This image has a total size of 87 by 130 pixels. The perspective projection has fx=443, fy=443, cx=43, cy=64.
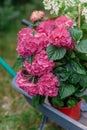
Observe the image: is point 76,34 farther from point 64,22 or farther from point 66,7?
point 66,7

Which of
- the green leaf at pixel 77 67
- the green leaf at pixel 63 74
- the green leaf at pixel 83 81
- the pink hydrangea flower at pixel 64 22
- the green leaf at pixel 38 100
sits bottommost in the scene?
the green leaf at pixel 38 100

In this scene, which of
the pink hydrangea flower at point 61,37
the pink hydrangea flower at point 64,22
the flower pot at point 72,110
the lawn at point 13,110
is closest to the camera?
the pink hydrangea flower at point 61,37

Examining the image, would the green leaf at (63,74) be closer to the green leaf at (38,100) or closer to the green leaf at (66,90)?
the green leaf at (66,90)

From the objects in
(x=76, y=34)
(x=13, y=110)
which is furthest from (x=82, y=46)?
(x=13, y=110)

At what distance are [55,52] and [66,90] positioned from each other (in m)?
0.21

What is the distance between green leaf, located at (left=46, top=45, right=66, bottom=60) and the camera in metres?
2.18

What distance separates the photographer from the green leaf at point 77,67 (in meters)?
2.21

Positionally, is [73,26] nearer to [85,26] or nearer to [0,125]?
[85,26]

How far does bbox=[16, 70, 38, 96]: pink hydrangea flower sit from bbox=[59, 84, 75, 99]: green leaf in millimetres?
132

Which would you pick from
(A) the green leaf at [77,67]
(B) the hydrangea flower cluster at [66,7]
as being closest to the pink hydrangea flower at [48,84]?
(A) the green leaf at [77,67]

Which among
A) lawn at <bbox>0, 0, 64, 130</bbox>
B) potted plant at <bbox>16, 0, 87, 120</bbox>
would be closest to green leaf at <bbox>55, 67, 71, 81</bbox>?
potted plant at <bbox>16, 0, 87, 120</bbox>

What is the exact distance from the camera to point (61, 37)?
2.16 metres

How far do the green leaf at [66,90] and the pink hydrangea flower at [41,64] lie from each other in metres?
0.13

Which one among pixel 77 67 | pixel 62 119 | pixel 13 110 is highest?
pixel 77 67
